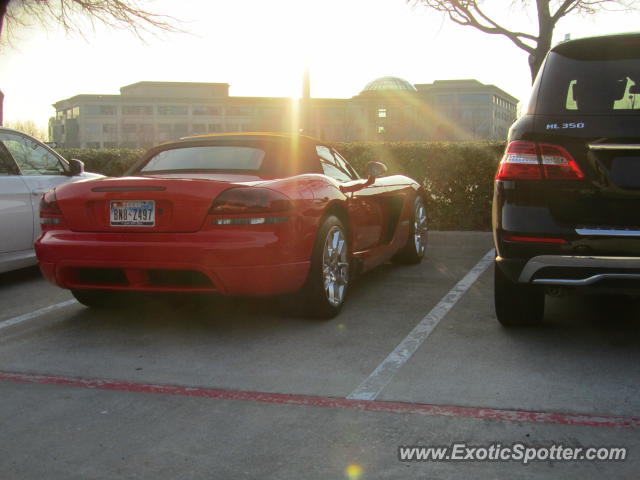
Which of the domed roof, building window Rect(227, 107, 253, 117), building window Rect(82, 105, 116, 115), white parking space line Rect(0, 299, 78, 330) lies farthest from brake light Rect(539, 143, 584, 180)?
building window Rect(82, 105, 116, 115)

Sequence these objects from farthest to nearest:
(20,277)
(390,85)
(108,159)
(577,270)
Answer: (390,85), (108,159), (20,277), (577,270)

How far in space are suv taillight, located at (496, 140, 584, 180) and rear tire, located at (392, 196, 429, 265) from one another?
3.02 metres

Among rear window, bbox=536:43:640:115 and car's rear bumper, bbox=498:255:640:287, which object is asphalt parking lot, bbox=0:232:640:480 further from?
rear window, bbox=536:43:640:115

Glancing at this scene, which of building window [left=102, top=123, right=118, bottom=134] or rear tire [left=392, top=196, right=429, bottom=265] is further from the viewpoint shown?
building window [left=102, top=123, right=118, bottom=134]

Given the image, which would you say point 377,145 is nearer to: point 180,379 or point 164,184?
point 164,184

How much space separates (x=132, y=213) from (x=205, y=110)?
122 m

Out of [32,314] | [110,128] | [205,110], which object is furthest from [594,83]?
[205,110]

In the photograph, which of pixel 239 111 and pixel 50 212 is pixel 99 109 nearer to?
pixel 239 111

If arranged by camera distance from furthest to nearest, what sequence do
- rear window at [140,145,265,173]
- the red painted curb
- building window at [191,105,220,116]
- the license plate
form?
building window at [191,105,220,116] < rear window at [140,145,265,173] < the license plate < the red painted curb

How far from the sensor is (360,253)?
552cm

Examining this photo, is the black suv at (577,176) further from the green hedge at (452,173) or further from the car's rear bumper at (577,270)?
the green hedge at (452,173)

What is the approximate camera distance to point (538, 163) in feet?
12.8

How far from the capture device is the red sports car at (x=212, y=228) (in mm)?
4359

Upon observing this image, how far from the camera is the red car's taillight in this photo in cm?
472
